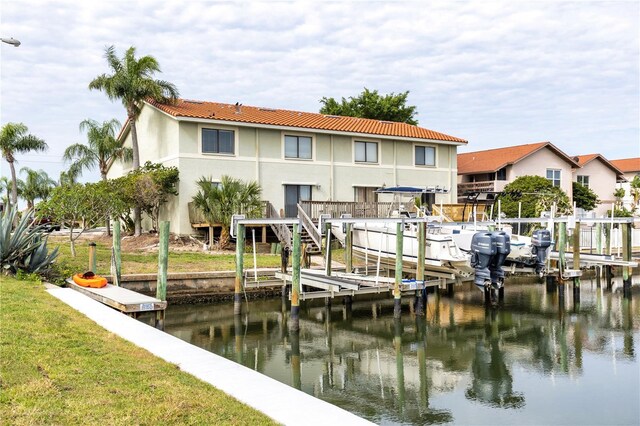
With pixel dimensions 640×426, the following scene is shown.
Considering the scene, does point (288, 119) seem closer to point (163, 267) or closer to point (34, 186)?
point (163, 267)

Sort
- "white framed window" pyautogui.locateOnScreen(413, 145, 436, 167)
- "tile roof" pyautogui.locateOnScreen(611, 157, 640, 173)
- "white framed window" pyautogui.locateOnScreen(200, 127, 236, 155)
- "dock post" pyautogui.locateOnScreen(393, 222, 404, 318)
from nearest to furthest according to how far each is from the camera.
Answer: "dock post" pyautogui.locateOnScreen(393, 222, 404, 318) → "white framed window" pyautogui.locateOnScreen(200, 127, 236, 155) → "white framed window" pyautogui.locateOnScreen(413, 145, 436, 167) → "tile roof" pyautogui.locateOnScreen(611, 157, 640, 173)

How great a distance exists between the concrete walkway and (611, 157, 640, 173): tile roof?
6717 centimetres

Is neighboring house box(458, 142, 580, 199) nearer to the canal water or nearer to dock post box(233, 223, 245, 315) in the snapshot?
the canal water

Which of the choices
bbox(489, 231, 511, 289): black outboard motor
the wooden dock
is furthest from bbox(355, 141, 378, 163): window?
the wooden dock

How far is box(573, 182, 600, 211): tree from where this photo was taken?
46.2m

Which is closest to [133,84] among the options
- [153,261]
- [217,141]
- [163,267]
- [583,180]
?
[217,141]

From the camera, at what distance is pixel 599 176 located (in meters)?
51.4

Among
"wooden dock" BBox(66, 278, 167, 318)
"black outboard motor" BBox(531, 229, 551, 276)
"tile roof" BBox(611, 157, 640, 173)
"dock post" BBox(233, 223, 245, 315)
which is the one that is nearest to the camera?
"wooden dock" BBox(66, 278, 167, 318)

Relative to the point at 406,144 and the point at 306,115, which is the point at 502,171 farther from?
the point at 306,115

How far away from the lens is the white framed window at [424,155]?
36562mm

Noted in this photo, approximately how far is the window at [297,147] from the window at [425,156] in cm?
753

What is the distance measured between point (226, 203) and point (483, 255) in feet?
42.6

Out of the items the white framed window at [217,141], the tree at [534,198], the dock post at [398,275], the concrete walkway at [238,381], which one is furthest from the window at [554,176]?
the concrete walkway at [238,381]

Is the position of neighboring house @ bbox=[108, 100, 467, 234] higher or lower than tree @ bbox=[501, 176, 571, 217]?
higher
